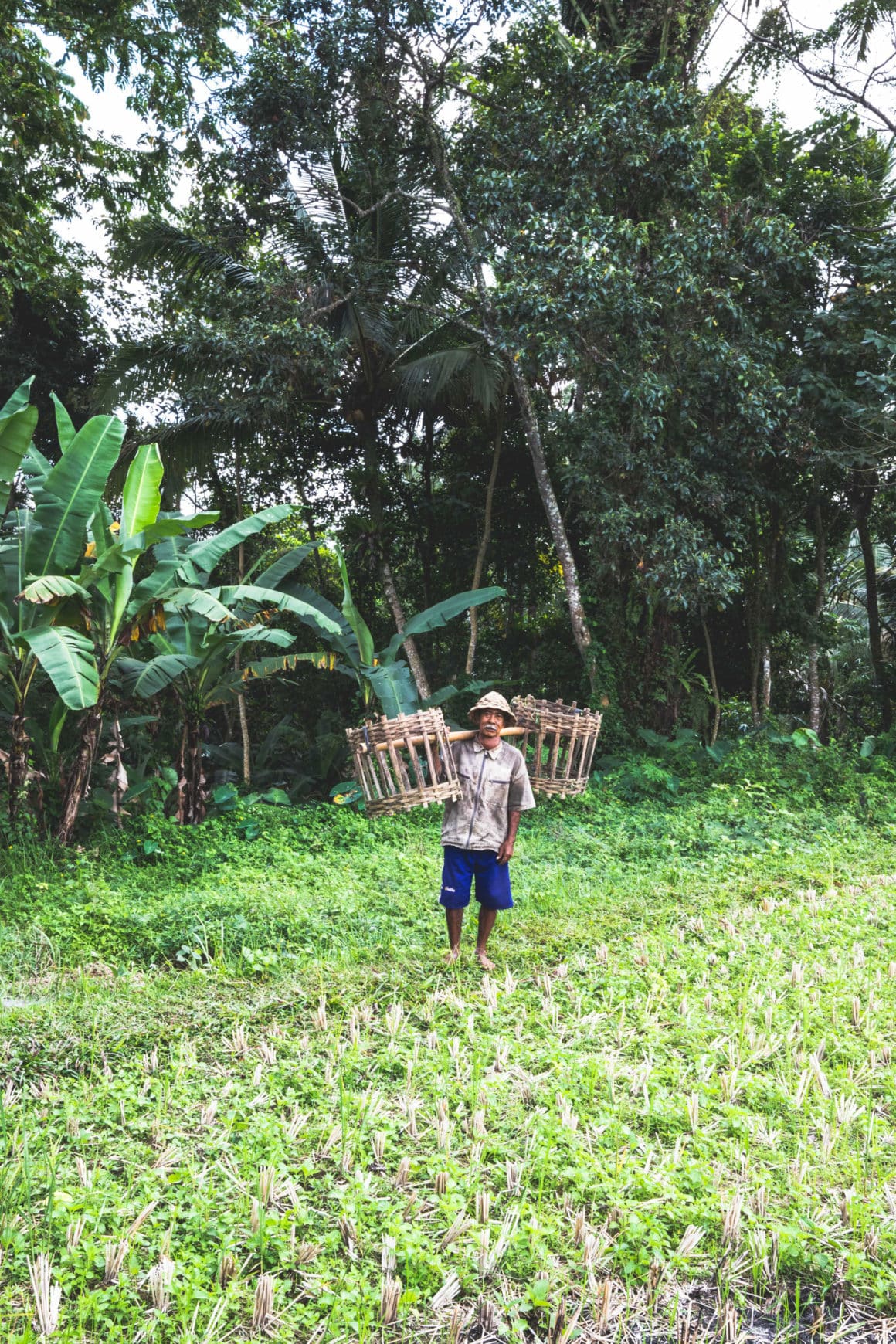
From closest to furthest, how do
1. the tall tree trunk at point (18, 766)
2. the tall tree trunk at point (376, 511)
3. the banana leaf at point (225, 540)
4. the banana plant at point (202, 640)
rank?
1. the tall tree trunk at point (18, 766)
2. the banana plant at point (202, 640)
3. the banana leaf at point (225, 540)
4. the tall tree trunk at point (376, 511)

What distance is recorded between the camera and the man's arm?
4.91m

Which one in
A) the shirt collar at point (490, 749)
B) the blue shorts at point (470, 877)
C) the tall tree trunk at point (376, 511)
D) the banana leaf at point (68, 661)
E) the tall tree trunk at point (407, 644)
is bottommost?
the blue shorts at point (470, 877)

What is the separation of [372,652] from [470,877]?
5.47 metres

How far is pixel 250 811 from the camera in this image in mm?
8688

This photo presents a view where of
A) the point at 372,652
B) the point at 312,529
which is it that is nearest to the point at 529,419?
the point at 372,652

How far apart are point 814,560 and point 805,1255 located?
1392 cm

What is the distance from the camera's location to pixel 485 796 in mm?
4973

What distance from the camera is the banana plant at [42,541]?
6535 millimetres

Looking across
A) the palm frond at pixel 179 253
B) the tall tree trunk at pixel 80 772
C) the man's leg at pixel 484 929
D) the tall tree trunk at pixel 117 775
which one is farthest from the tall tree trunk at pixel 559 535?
the man's leg at pixel 484 929

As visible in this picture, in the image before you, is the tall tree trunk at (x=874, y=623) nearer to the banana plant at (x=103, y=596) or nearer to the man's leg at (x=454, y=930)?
the banana plant at (x=103, y=596)

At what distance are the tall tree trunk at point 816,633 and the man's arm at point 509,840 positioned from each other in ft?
30.8

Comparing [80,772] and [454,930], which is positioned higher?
[80,772]

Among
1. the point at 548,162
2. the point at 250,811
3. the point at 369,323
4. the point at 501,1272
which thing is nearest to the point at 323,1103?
the point at 501,1272

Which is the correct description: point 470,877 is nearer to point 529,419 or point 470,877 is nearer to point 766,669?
point 529,419
